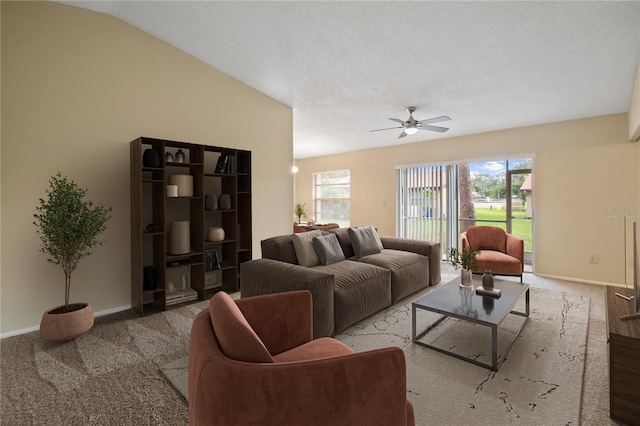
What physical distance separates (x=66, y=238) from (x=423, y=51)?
3810mm

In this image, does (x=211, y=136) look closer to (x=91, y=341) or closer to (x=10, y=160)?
(x=10, y=160)

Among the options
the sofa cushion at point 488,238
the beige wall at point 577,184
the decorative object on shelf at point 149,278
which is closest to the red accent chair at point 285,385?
the decorative object on shelf at point 149,278

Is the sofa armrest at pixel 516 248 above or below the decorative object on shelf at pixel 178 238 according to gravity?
below

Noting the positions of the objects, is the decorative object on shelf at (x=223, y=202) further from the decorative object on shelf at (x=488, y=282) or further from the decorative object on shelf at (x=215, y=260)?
the decorative object on shelf at (x=488, y=282)

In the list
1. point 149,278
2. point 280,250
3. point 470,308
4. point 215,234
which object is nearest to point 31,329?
point 149,278

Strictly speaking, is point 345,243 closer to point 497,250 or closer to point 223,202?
point 223,202

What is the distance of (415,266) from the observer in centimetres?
369

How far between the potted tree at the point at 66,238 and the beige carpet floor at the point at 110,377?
0.16 metres

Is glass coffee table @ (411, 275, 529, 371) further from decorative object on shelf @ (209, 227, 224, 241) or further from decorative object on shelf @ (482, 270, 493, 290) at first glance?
decorative object on shelf @ (209, 227, 224, 241)

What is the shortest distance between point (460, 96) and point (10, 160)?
4.96m

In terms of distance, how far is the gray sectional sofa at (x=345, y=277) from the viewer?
248cm

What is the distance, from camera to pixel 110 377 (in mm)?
2031

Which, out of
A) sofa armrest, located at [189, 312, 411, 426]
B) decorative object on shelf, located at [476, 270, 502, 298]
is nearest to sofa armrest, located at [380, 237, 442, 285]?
decorative object on shelf, located at [476, 270, 502, 298]

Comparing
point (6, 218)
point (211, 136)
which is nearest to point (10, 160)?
point (6, 218)
